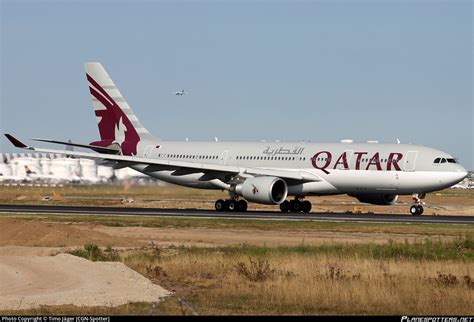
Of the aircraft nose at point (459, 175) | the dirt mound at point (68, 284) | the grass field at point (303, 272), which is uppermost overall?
the aircraft nose at point (459, 175)

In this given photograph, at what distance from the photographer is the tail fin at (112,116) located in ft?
222

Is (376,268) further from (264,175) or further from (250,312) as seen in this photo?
(264,175)

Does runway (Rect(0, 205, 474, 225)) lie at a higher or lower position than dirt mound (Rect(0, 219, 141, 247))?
lower

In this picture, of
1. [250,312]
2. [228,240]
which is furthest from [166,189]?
[250,312]

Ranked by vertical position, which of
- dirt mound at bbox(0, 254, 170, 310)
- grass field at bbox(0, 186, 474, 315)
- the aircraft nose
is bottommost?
grass field at bbox(0, 186, 474, 315)

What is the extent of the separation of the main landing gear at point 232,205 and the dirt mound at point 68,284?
29.9 metres

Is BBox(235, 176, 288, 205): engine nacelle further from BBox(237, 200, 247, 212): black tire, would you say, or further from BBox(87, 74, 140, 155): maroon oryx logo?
BBox(87, 74, 140, 155): maroon oryx logo

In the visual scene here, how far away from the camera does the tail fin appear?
222ft

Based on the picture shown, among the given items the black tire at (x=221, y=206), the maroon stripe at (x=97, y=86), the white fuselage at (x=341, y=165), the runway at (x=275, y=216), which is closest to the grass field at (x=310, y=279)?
the runway at (x=275, y=216)

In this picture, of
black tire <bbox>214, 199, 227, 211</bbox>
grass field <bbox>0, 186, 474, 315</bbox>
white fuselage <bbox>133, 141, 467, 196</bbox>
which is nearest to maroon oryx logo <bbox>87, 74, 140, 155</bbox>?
white fuselage <bbox>133, 141, 467, 196</bbox>

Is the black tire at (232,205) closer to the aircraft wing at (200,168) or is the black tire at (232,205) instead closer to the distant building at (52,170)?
the aircraft wing at (200,168)

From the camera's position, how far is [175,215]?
52719mm

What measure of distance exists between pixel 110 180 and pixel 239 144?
1307cm

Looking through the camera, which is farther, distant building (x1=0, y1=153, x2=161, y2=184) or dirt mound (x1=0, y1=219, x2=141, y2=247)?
distant building (x1=0, y1=153, x2=161, y2=184)
